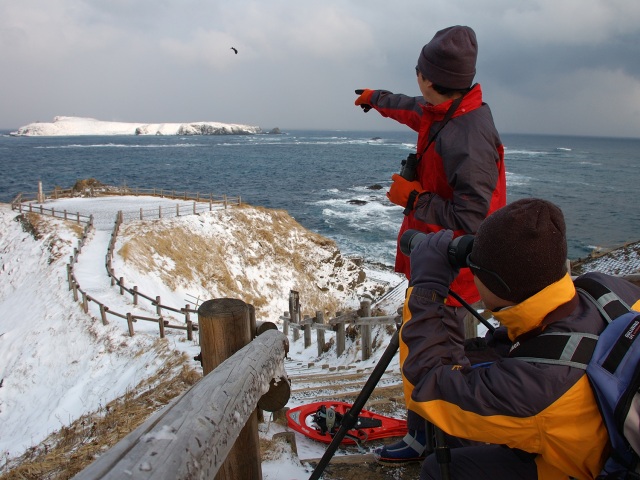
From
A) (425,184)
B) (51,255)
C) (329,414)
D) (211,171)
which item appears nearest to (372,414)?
(329,414)

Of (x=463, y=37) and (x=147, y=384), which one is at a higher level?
(x=463, y=37)

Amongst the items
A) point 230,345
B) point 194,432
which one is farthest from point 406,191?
point 194,432

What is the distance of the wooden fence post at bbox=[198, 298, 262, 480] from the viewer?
2.28m

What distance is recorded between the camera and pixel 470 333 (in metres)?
5.05

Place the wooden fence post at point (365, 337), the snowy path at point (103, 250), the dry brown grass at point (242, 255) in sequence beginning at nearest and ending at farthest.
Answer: the wooden fence post at point (365, 337) → the snowy path at point (103, 250) → the dry brown grass at point (242, 255)

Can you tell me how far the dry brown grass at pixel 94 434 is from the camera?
463 cm

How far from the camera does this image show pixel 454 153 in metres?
2.54

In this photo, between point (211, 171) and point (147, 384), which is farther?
point (211, 171)

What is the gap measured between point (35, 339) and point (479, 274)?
14.6 metres

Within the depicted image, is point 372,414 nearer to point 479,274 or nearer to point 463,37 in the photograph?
point 479,274

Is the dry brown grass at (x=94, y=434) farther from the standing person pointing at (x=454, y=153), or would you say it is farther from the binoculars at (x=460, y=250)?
Result: the binoculars at (x=460, y=250)

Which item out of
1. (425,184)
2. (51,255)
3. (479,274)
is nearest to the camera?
(479,274)

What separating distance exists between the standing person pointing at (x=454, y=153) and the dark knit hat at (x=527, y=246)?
72cm

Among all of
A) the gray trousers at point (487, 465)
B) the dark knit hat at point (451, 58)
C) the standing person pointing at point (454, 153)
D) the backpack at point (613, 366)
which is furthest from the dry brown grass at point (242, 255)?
the backpack at point (613, 366)
